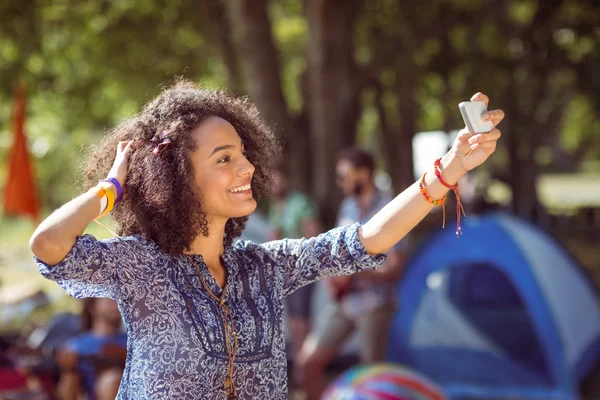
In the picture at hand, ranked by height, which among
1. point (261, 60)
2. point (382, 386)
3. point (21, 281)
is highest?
point (261, 60)

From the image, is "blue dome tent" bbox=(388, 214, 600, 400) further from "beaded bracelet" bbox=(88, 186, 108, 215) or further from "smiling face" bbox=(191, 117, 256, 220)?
"beaded bracelet" bbox=(88, 186, 108, 215)

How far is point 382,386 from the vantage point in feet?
14.0

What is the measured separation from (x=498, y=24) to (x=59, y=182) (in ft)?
59.3

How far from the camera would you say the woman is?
1781 millimetres

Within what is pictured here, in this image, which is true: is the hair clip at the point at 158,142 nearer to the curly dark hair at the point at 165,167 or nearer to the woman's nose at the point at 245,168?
the curly dark hair at the point at 165,167

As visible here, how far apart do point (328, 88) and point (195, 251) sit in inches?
267

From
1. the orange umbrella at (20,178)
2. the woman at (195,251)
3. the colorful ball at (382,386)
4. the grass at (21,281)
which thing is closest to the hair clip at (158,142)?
the woman at (195,251)

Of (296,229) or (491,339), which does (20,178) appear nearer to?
(296,229)

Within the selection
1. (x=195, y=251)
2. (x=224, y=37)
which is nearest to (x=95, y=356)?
(x=195, y=251)

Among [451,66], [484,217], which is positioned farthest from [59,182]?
[484,217]

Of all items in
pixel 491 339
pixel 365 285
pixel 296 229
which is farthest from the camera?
pixel 491 339

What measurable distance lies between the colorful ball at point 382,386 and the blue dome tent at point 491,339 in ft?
5.86

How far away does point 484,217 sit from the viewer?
20.3 feet

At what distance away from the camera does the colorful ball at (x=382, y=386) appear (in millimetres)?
4238
